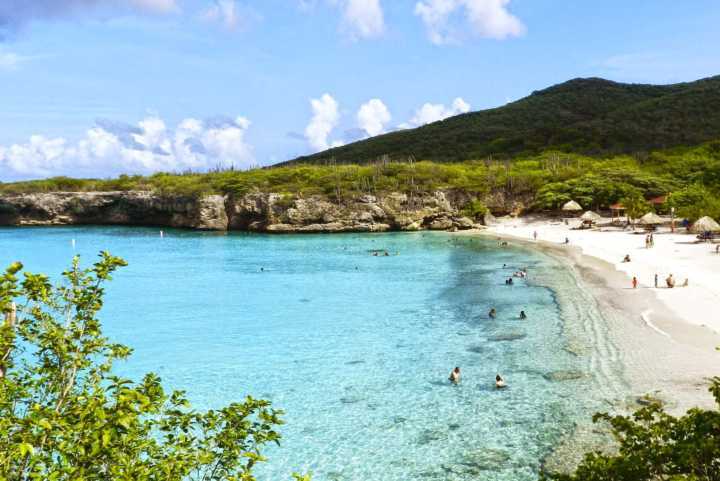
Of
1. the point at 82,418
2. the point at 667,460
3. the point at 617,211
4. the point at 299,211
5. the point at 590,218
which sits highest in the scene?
the point at 299,211

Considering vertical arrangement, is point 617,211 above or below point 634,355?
above

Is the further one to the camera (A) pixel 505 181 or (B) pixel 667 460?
(A) pixel 505 181

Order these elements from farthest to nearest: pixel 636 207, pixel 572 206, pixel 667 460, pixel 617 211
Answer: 1. pixel 617 211
2. pixel 572 206
3. pixel 636 207
4. pixel 667 460

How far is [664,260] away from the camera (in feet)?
134

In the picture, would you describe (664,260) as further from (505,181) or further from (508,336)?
(505,181)

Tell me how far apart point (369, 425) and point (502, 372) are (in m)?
6.58

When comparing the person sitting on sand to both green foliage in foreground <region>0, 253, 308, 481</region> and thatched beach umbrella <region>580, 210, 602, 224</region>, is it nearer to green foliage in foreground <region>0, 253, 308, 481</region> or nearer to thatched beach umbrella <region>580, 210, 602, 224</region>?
green foliage in foreground <region>0, 253, 308, 481</region>

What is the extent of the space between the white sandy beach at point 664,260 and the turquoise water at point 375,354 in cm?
513

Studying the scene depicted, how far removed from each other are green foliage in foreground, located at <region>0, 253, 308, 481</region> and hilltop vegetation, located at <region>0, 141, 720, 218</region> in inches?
2722

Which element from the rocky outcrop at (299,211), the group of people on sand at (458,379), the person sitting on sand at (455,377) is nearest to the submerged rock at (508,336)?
the group of people on sand at (458,379)

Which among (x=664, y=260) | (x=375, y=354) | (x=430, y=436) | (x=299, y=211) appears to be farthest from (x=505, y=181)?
(x=430, y=436)

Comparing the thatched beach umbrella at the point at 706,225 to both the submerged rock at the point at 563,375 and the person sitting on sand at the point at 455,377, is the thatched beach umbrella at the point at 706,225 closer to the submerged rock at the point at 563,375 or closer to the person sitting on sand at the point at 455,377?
the submerged rock at the point at 563,375

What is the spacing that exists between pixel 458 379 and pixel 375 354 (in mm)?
4979

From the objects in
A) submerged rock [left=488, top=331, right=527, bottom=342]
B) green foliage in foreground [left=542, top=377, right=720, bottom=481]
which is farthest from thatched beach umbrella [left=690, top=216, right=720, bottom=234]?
green foliage in foreground [left=542, top=377, right=720, bottom=481]
